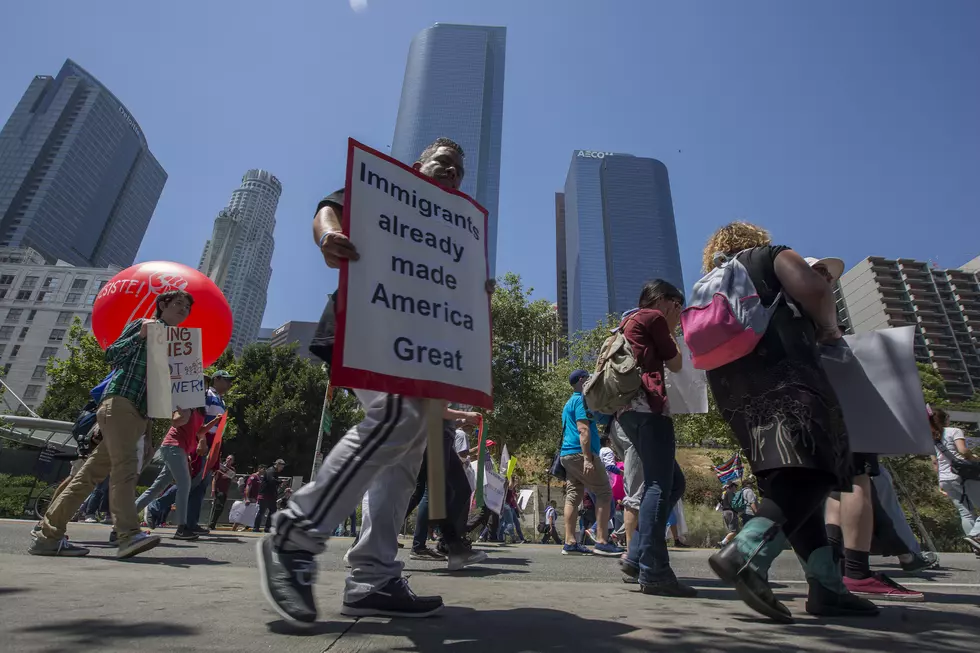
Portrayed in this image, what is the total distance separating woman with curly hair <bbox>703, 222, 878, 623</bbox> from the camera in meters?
1.86

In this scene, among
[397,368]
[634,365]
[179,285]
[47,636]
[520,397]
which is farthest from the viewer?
[520,397]

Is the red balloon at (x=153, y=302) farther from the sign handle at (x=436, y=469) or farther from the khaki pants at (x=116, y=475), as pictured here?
the sign handle at (x=436, y=469)

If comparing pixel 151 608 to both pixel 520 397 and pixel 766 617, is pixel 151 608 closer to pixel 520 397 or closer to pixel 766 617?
pixel 766 617

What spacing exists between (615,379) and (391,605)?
1851 millimetres

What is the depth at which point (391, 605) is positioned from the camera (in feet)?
5.74

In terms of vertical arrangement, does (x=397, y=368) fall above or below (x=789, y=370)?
below

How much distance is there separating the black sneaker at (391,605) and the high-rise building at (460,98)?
97396 millimetres

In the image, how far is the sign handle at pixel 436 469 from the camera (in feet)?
5.36

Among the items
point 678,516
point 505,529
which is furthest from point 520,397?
point 678,516

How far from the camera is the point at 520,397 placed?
1017 inches

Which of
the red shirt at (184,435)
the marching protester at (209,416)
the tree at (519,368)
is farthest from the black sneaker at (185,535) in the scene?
the tree at (519,368)

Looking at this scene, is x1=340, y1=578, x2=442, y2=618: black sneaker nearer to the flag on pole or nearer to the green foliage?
the flag on pole

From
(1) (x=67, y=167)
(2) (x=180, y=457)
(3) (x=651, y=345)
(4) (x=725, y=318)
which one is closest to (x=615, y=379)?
(3) (x=651, y=345)

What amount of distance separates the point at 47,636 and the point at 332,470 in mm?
769
